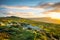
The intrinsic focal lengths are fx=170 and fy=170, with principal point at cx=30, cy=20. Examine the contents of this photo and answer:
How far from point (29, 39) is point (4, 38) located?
2.31 feet

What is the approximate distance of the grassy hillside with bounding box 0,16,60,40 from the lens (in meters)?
4.82

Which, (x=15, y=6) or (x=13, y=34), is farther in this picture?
(x=15, y=6)

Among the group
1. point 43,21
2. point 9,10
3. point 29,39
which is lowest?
point 29,39

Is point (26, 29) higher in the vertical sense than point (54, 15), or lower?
lower

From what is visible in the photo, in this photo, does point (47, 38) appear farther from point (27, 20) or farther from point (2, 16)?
point (2, 16)

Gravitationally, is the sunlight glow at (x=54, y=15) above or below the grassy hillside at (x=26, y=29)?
above

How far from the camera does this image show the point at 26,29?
4957 millimetres

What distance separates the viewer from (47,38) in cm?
493

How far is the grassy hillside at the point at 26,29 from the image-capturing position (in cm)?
482

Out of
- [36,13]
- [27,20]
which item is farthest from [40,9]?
[27,20]

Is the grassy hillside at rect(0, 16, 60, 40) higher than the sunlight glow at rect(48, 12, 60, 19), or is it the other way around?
the sunlight glow at rect(48, 12, 60, 19)

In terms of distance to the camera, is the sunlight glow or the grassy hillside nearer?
the grassy hillside

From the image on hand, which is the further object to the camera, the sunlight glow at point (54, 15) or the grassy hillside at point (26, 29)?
the sunlight glow at point (54, 15)

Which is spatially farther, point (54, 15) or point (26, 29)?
point (54, 15)
